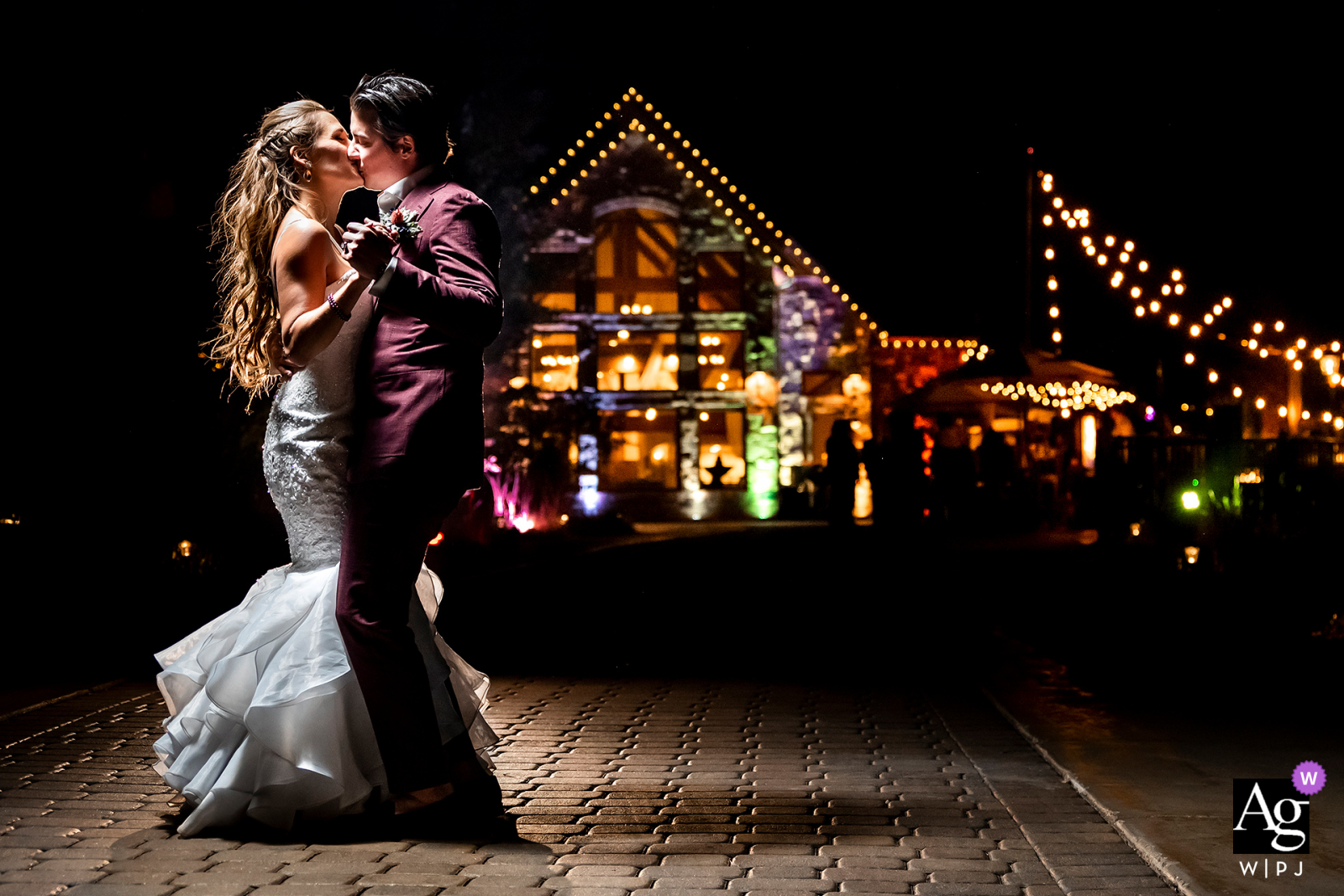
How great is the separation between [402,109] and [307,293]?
60cm

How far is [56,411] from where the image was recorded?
38.1ft

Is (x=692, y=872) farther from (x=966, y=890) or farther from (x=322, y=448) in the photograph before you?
(x=322, y=448)

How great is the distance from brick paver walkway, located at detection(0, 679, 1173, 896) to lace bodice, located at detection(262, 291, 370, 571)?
0.90 metres

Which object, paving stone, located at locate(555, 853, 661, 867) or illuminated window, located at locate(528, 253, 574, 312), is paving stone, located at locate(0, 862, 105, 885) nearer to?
paving stone, located at locate(555, 853, 661, 867)

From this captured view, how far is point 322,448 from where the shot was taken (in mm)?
Answer: 4043

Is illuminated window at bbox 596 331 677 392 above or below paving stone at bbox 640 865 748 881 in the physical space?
above

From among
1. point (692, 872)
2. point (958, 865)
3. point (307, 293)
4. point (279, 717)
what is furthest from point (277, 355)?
point (958, 865)

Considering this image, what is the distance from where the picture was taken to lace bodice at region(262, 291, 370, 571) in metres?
4.02

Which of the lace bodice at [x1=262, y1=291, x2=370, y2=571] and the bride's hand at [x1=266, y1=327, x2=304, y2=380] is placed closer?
the lace bodice at [x1=262, y1=291, x2=370, y2=571]

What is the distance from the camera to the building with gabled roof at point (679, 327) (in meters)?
30.2

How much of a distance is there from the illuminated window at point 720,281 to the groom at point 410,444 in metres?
27.2

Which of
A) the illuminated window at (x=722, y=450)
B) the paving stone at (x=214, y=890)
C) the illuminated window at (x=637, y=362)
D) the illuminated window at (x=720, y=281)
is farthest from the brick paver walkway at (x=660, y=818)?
the illuminated window at (x=637, y=362)
